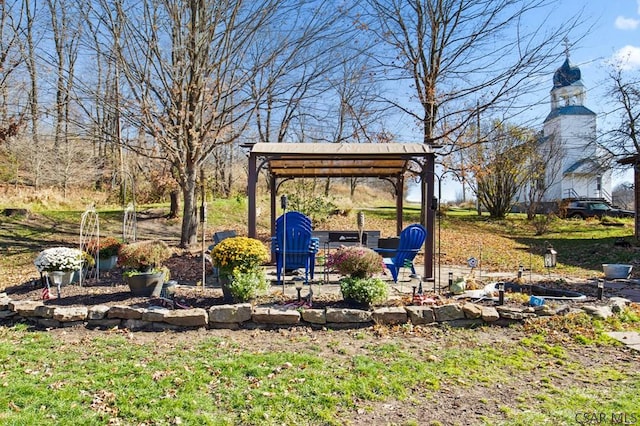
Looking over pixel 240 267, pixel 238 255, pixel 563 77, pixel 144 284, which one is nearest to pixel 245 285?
pixel 240 267

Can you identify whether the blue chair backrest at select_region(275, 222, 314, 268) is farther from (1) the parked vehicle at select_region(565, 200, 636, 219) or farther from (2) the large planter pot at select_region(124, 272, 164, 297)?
(1) the parked vehicle at select_region(565, 200, 636, 219)

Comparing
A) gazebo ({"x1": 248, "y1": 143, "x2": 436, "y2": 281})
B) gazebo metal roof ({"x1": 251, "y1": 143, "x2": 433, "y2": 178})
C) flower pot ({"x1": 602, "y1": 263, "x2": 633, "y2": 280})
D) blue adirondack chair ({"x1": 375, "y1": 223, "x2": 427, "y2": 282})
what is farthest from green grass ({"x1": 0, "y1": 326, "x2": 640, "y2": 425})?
Answer: flower pot ({"x1": 602, "y1": 263, "x2": 633, "y2": 280})

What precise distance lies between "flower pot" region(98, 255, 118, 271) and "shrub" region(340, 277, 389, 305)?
4395 mm

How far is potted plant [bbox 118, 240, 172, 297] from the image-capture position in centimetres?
498

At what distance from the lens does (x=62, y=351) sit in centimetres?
356

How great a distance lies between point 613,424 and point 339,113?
11901 millimetres

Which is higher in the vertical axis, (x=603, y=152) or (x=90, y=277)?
(x=603, y=152)

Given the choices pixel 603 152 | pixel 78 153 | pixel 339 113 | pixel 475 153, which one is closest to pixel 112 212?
pixel 78 153

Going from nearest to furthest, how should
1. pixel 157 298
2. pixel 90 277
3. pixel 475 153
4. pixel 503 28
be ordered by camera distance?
1. pixel 157 298
2. pixel 90 277
3. pixel 503 28
4. pixel 475 153

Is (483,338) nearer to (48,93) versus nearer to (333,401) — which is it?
(333,401)

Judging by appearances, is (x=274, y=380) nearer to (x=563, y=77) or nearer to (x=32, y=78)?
(x=32, y=78)

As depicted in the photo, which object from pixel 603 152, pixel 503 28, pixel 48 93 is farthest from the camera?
pixel 603 152

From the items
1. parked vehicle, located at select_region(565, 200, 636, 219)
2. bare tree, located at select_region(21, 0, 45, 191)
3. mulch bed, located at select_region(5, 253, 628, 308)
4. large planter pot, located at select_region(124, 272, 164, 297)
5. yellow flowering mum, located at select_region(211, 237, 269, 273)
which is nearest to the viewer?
yellow flowering mum, located at select_region(211, 237, 269, 273)

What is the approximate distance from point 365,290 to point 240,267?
1.36m
